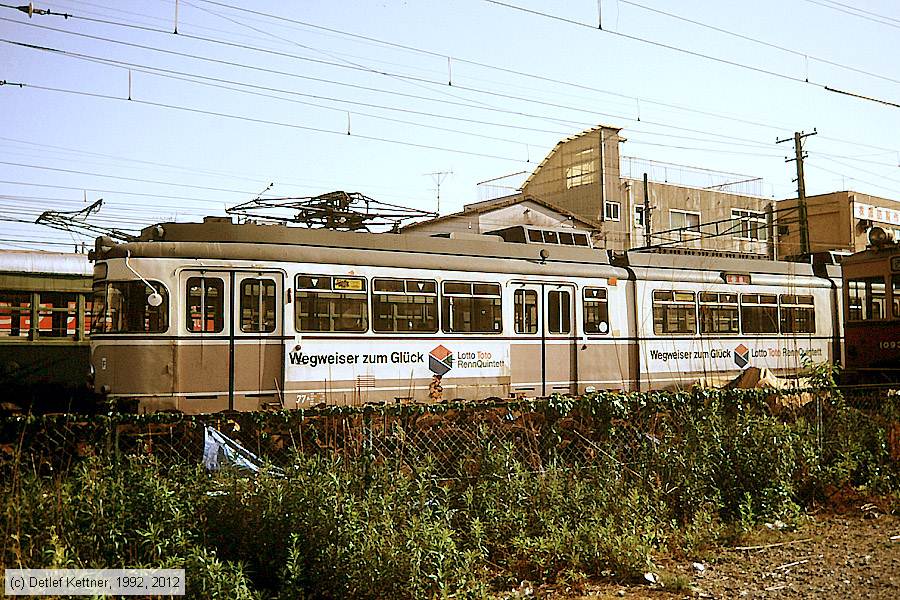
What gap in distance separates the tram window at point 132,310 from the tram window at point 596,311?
312 inches

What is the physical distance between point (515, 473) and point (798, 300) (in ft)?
48.5

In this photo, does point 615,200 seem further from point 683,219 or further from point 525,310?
point 525,310

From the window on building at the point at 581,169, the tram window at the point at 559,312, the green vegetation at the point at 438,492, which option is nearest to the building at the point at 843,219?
the window on building at the point at 581,169

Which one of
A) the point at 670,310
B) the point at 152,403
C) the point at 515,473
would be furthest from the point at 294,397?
the point at 670,310

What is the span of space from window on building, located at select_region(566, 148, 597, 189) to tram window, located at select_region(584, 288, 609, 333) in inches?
1088

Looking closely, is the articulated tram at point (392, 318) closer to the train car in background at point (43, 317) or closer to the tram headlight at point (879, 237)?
the tram headlight at point (879, 237)

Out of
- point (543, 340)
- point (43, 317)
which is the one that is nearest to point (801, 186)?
point (543, 340)

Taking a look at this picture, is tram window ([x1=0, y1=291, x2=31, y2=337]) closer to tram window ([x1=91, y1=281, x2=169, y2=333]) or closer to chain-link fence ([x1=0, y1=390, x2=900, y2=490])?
tram window ([x1=91, y1=281, x2=169, y2=333])

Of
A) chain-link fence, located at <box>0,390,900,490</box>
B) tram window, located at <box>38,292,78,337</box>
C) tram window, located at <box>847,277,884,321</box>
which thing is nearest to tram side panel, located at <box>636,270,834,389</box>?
tram window, located at <box>847,277,884,321</box>

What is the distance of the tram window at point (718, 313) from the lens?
17547 millimetres

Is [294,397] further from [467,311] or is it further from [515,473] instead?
[515,473]

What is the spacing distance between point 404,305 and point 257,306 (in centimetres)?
249

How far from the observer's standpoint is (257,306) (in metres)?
12.3

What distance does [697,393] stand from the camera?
8492mm
